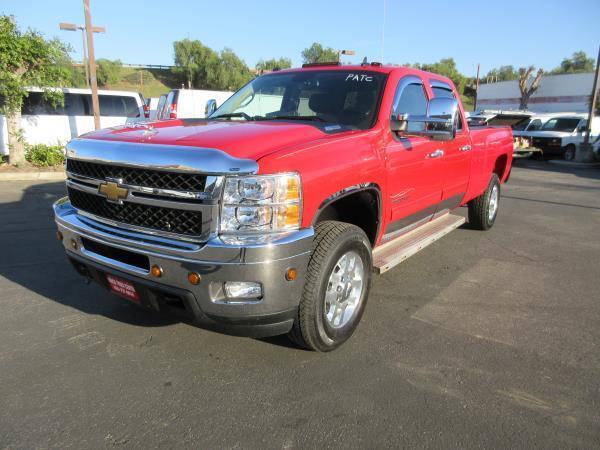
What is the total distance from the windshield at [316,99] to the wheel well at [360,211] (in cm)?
53

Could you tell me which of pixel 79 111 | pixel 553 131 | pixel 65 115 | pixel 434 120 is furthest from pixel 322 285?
pixel 553 131

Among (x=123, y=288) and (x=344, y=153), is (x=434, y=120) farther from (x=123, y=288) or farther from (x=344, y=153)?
(x=123, y=288)

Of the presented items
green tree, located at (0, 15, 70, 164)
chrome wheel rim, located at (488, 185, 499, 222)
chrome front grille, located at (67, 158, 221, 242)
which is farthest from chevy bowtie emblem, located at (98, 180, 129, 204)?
green tree, located at (0, 15, 70, 164)

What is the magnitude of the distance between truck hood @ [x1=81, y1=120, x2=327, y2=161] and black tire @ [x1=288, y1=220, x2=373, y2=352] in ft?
2.03

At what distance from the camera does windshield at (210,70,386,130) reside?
3646 mm

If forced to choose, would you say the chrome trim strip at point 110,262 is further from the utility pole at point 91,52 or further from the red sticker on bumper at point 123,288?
the utility pole at point 91,52

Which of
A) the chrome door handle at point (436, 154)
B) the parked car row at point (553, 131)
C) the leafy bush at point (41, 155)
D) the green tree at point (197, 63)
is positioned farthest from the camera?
the green tree at point (197, 63)

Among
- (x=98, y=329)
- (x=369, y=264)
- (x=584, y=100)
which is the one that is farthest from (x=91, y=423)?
(x=584, y=100)

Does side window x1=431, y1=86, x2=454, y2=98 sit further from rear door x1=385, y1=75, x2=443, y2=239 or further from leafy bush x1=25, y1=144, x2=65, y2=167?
leafy bush x1=25, y1=144, x2=65, y2=167

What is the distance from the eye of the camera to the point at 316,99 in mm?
3895

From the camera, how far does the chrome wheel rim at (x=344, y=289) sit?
3.06m

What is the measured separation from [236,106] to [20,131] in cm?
936

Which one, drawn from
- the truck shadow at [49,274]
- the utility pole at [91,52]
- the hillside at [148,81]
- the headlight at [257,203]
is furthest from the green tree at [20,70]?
the hillside at [148,81]

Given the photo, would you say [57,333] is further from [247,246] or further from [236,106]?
[236,106]
